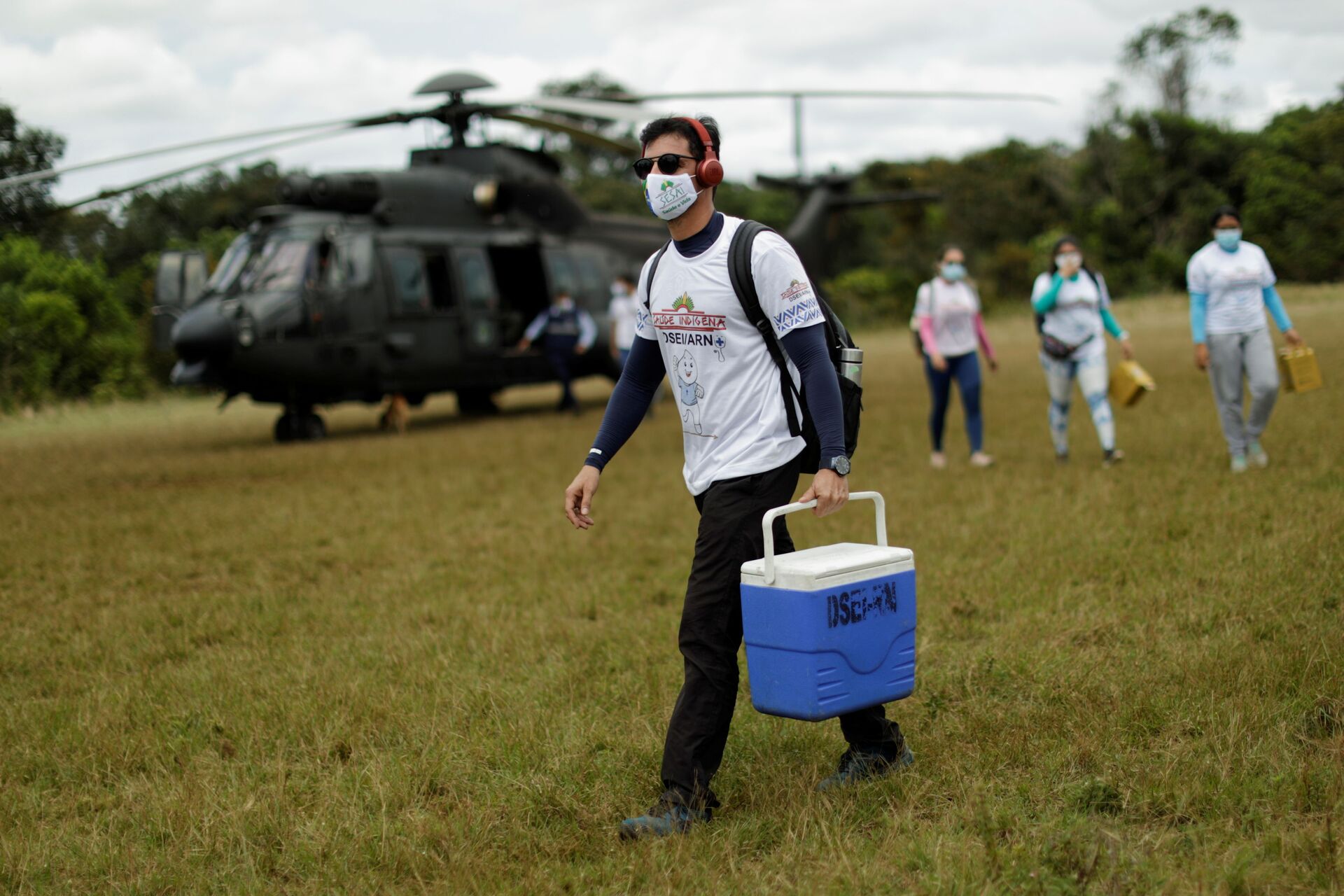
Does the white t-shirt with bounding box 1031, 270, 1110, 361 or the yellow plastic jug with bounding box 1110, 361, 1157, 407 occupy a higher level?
the white t-shirt with bounding box 1031, 270, 1110, 361

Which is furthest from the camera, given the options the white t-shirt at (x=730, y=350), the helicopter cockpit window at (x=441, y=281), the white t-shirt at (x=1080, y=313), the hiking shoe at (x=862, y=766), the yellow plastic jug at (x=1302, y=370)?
the helicopter cockpit window at (x=441, y=281)

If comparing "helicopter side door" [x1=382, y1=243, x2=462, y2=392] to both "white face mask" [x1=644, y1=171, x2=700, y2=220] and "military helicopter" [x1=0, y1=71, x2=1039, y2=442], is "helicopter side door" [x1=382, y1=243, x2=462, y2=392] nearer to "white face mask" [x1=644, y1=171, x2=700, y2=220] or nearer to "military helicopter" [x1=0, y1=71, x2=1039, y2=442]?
"military helicopter" [x1=0, y1=71, x2=1039, y2=442]

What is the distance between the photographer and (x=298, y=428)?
57.2ft

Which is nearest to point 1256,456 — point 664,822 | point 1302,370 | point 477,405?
point 1302,370

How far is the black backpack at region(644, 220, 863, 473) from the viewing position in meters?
3.70

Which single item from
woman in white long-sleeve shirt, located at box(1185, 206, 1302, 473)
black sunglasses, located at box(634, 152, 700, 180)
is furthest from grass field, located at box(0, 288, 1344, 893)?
black sunglasses, located at box(634, 152, 700, 180)

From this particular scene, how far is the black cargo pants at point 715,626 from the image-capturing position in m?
3.69

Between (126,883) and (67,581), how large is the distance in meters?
4.96

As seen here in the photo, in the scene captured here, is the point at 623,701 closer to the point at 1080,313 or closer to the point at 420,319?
the point at 1080,313

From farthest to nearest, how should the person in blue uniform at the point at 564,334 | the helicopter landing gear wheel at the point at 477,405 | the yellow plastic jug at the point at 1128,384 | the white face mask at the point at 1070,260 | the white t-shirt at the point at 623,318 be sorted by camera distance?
the helicopter landing gear wheel at the point at 477,405
the person in blue uniform at the point at 564,334
the white t-shirt at the point at 623,318
the white face mask at the point at 1070,260
the yellow plastic jug at the point at 1128,384

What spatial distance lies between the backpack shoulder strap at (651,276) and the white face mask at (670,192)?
0.18 metres

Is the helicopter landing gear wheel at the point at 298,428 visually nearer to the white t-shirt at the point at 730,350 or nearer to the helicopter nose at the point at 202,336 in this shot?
the helicopter nose at the point at 202,336

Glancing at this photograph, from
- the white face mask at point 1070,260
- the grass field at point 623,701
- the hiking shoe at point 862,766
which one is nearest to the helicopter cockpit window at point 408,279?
the grass field at point 623,701

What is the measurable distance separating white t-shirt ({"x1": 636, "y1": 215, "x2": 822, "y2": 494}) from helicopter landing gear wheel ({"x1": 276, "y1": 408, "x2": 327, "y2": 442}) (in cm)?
1438
